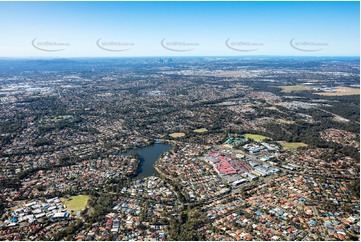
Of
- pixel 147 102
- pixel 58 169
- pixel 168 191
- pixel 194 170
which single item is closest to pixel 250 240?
pixel 168 191

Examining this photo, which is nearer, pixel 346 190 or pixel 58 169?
pixel 346 190

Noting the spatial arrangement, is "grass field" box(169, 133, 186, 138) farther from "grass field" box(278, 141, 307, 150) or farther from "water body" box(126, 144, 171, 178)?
"grass field" box(278, 141, 307, 150)

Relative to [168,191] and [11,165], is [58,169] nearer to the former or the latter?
[11,165]

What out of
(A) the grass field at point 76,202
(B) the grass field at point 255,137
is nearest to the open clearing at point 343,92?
(B) the grass field at point 255,137

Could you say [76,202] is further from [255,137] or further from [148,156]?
[255,137]

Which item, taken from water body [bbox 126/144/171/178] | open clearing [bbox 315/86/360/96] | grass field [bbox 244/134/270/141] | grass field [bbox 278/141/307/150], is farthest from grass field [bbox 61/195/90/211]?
open clearing [bbox 315/86/360/96]

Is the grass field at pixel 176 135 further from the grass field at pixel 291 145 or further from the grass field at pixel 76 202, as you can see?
the grass field at pixel 76 202
